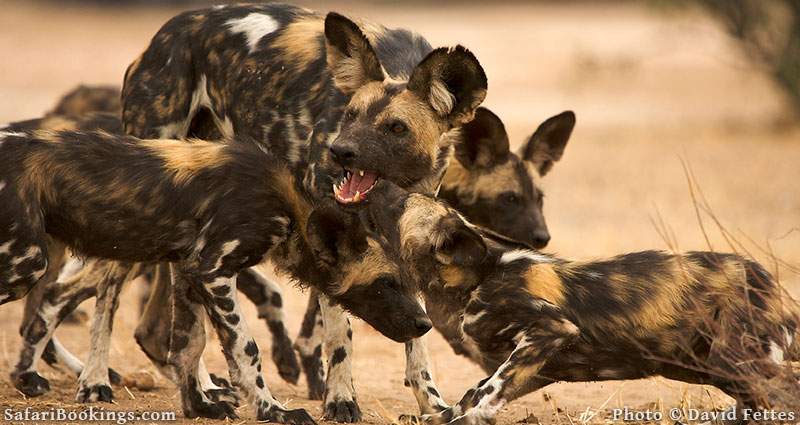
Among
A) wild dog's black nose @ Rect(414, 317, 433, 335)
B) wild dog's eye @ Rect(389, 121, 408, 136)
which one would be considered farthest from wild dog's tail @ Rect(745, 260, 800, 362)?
wild dog's eye @ Rect(389, 121, 408, 136)

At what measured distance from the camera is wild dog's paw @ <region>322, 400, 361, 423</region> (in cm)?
515

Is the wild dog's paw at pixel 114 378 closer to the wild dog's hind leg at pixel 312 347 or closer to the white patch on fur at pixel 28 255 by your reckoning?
the wild dog's hind leg at pixel 312 347

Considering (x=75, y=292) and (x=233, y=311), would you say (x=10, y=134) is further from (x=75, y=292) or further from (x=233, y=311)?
(x=75, y=292)

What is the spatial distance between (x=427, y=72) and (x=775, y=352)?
159cm

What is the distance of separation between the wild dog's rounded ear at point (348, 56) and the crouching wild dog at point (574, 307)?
1.90 feet

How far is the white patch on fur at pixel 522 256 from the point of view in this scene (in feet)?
15.8

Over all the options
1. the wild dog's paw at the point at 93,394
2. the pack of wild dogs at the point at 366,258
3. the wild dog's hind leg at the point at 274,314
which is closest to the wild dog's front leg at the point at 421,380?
the pack of wild dogs at the point at 366,258

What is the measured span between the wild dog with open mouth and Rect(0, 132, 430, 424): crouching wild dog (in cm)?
27

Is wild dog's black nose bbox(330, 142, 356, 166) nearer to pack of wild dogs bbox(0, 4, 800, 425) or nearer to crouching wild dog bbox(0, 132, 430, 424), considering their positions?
pack of wild dogs bbox(0, 4, 800, 425)

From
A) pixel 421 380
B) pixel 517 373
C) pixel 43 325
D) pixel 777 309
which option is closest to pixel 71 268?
pixel 43 325

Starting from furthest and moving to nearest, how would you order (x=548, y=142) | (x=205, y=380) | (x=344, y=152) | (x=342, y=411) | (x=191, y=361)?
(x=548, y=142) → (x=205, y=380) → (x=342, y=411) → (x=191, y=361) → (x=344, y=152)

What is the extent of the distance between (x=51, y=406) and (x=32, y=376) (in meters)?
0.43

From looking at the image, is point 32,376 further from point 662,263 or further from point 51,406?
point 662,263

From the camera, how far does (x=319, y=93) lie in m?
5.54
